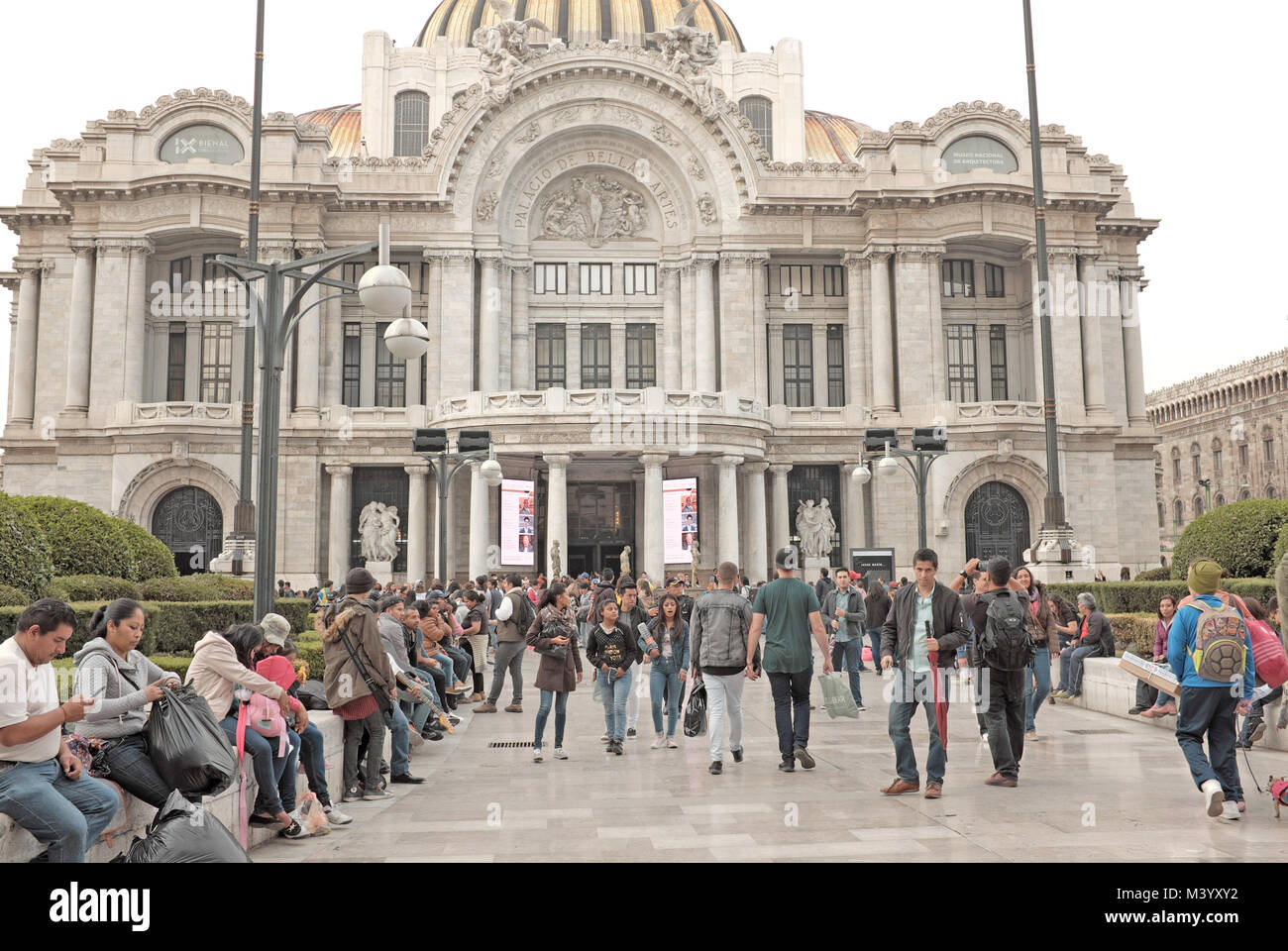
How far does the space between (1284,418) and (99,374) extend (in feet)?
246

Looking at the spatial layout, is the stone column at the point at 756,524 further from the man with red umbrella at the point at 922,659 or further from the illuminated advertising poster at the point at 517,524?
the man with red umbrella at the point at 922,659

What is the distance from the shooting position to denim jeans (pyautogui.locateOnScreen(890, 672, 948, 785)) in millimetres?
9773

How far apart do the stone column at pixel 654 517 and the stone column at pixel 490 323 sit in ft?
29.5

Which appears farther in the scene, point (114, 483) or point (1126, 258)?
→ point (1126, 258)

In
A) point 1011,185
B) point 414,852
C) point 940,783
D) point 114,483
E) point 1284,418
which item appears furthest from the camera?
point 1284,418

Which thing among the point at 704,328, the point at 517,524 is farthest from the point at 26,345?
the point at 704,328

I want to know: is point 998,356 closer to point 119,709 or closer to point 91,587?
point 91,587

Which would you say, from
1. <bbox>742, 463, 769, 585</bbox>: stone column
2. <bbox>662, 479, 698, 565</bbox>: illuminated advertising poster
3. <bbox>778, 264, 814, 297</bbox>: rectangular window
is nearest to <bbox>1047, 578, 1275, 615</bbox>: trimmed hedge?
<bbox>662, 479, 698, 565</bbox>: illuminated advertising poster

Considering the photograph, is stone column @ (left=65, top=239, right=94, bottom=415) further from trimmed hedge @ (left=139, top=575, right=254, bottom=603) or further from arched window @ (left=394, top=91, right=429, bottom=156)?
trimmed hedge @ (left=139, top=575, right=254, bottom=603)

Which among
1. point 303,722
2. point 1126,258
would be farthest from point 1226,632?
point 1126,258

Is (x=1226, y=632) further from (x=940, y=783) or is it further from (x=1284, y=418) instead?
(x=1284, y=418)

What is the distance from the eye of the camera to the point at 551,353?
4619 centimetres

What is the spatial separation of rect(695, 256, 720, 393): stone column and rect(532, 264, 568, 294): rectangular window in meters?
5.83
